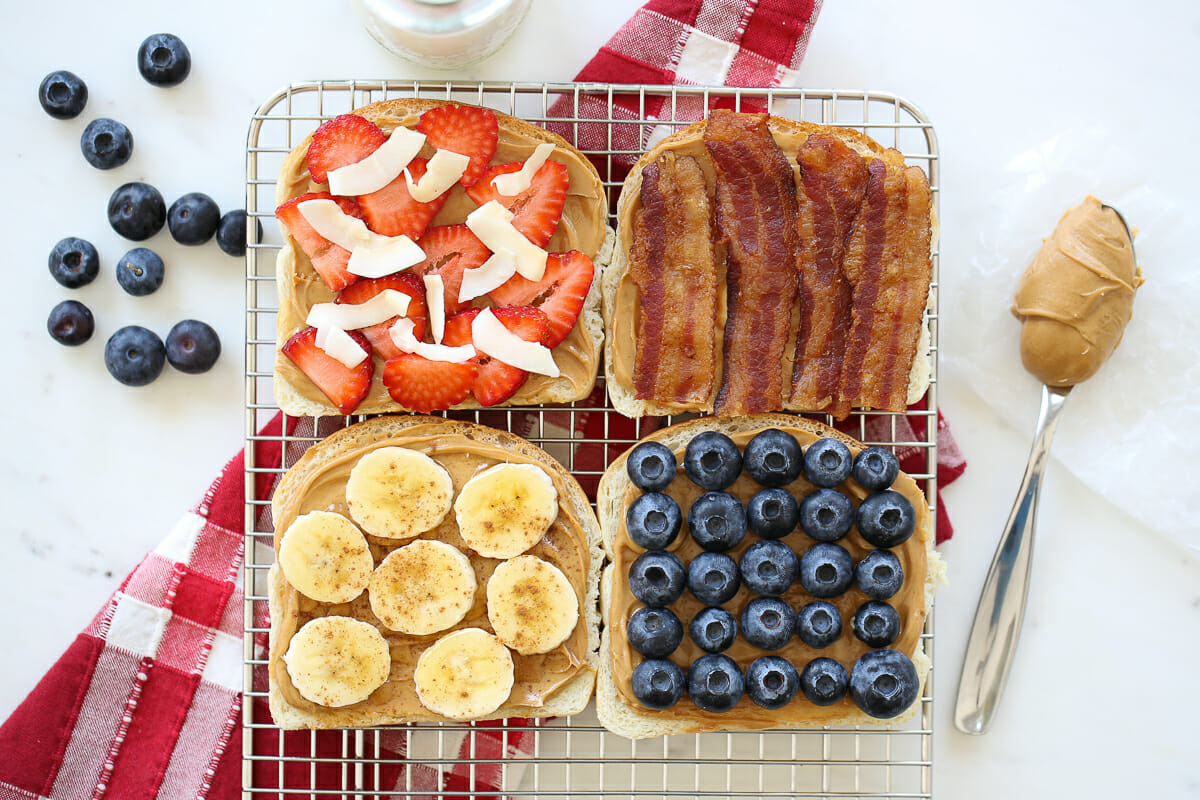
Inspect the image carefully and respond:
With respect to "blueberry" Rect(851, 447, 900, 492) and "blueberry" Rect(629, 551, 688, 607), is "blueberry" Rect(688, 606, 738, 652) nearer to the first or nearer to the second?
"blueberry" Rect(629, 551, 688, 607)

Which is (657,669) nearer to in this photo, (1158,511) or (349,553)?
(349,553)

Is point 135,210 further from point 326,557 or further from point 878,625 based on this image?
point 878,625

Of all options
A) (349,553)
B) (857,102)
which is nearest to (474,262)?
(349,553)

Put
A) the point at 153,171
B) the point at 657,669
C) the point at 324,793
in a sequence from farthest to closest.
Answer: the point at 153,171 < the point at 324,793 < the point at 657,669

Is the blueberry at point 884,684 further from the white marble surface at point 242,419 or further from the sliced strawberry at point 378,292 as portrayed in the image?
the sliced strawberry at point 378,292

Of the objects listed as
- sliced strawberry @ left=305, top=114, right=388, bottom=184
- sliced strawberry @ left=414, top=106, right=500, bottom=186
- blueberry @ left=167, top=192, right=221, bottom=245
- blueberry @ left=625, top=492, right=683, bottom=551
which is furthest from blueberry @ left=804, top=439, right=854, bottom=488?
blueberry @ left=167, top=192, right=221, bottom=245

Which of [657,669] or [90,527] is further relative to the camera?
[90,527]

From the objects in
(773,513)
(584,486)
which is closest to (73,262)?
(584,486)
